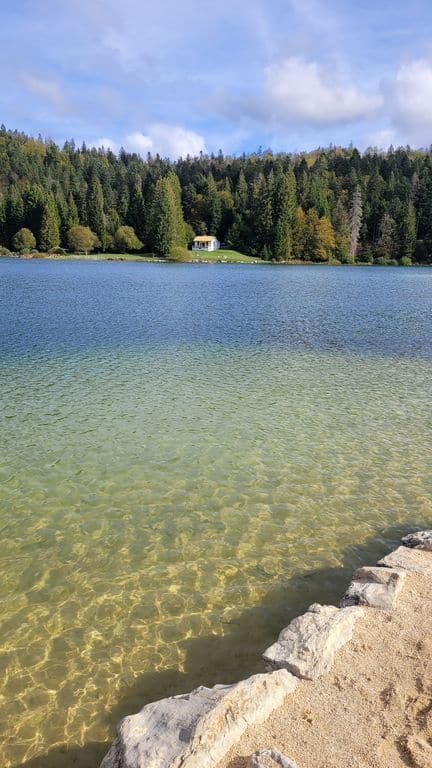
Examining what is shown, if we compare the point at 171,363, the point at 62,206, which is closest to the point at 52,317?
the point at 171,363

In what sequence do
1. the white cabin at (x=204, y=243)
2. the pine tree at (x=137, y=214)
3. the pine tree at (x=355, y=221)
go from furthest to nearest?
the pine tree at (x=137, y=214), the pine tree at (x=355, y=221), the white cabin at (x=204, y=243)

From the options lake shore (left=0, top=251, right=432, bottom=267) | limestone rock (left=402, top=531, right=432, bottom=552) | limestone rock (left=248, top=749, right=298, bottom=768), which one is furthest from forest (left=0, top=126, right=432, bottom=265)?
limestone rock (left=248, top=749, right=298, bottom=768)

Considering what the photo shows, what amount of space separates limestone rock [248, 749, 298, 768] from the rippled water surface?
2.54 meters

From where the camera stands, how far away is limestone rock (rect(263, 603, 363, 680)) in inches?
227

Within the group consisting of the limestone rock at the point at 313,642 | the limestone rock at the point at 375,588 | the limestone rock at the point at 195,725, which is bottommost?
the limestone rock at the point at 375,588

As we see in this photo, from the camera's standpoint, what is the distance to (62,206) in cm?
14438

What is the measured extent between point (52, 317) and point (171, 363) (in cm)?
1748

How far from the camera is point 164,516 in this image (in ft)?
35.7

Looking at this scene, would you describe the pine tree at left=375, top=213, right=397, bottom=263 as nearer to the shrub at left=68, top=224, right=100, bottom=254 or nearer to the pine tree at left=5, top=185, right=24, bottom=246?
the shrub at left=68, top=224, right=100, bottom=254

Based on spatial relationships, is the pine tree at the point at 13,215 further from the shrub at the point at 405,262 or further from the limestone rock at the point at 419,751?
the limestone rock at the point at 419,751

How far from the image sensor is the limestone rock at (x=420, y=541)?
28.7 feet

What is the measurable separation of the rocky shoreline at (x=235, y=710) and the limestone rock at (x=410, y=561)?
1.18 meters

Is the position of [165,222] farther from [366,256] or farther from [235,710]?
[235,710]

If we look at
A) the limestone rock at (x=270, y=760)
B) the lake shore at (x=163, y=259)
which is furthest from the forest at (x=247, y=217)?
the limestone rock at (x=270, y=760)
